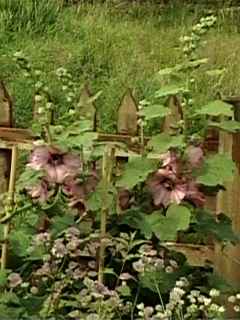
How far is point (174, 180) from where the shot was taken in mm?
2777

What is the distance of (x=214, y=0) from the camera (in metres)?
10.1

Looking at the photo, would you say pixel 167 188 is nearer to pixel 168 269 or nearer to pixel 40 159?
pixel 168 269

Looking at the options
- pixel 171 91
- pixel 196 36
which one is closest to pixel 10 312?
pixel 171 91

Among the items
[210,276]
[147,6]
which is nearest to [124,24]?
[147,6]

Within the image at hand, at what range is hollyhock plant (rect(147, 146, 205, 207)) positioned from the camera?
2.78 metres

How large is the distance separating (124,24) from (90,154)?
5.68 m

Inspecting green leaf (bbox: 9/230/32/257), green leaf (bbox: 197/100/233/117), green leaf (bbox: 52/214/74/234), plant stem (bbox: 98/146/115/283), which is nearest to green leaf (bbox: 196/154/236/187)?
green leaf (bbox: 197/100/233/117)

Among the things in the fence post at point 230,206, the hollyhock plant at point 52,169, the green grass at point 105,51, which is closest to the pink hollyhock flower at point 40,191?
the hollyhock plant at point 52,169

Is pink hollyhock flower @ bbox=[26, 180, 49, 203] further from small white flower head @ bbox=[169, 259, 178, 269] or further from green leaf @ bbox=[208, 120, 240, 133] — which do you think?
green leaf @ bbox=[208, 120, 240, 133]

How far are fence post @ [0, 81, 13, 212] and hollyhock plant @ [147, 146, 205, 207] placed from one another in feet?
3.29

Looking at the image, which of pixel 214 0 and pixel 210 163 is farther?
pixel 214 0

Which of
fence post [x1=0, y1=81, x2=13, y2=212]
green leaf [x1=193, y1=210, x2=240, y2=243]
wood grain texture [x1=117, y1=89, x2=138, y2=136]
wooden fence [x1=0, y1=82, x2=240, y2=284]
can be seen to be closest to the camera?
green leaf [x1=193, y1=210, x2=240, y2=243]

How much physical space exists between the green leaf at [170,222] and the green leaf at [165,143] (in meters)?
0.15

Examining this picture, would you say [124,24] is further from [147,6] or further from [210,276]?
[210,276]
